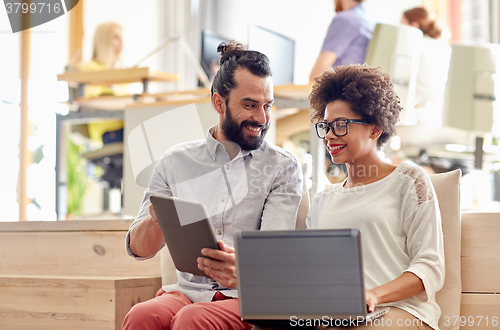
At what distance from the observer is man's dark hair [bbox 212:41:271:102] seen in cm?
136

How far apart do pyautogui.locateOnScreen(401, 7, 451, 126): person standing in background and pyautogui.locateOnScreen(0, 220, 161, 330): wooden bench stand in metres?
1.86

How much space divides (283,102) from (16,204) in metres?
2.66

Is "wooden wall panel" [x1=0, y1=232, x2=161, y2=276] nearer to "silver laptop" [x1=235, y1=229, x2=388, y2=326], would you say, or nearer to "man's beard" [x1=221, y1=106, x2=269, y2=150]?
"man's beard" [x1=221, y1=106, x2=269, y2=150]

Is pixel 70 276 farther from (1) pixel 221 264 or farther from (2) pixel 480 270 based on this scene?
(2) pixel 480 270

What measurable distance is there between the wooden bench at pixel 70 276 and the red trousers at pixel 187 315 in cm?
19

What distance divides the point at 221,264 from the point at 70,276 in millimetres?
644

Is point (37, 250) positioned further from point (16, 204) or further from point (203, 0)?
point (203, 0)

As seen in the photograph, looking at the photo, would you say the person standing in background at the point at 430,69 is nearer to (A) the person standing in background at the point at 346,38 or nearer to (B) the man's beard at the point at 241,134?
(A) the person standing in background at the point at 346,38

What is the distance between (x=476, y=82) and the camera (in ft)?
8.45

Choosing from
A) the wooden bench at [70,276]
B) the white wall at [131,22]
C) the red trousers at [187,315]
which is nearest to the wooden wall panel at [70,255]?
the wooden bench at [70,276]

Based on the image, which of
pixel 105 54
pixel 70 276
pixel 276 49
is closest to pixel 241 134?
pixel 70 276

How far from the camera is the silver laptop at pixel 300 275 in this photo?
885 mm

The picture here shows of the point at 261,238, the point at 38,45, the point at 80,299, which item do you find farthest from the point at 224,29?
the point at 261,238

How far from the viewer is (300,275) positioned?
0.90m
